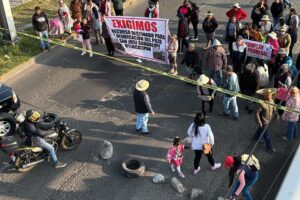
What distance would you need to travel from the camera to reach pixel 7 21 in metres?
15.3

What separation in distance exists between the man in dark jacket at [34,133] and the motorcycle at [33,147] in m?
0.13

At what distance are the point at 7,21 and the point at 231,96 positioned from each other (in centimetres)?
856

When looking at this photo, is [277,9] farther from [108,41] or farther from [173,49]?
[108,41]

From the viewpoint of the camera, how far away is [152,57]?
1223cm

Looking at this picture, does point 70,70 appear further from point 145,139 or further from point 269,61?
point 269,61

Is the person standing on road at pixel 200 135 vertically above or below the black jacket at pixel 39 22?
below

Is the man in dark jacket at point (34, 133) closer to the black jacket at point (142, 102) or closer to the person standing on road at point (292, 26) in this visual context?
the black jacket at point (142, 102)

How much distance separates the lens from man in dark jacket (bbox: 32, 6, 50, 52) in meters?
15.0

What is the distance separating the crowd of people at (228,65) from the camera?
9703mm

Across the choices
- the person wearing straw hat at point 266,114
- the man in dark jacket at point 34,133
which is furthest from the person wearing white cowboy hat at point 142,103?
the person wearing straw hat at point 266,114

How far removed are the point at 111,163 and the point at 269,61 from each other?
5.54 metres

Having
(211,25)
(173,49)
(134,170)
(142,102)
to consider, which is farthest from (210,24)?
(134,170)

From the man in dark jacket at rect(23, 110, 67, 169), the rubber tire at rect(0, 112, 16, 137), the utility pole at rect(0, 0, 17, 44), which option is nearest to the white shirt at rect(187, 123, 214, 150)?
the man in dark jacket at rect(23, 110, 67, 169)

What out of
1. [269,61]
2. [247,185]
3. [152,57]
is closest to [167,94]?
[152,57]
